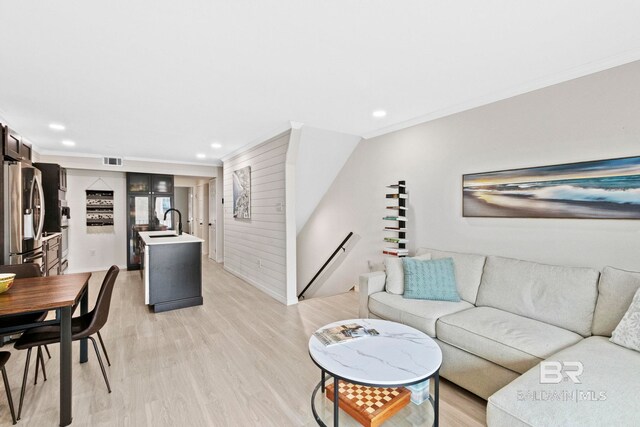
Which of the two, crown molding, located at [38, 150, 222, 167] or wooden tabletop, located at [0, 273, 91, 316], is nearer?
wooden tabletop, located at [0, 273, 91, 316]

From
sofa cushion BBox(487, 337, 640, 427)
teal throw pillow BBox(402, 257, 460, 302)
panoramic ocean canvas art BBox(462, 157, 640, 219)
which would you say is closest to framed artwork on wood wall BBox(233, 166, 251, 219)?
teal throw pillow BBox(402, 257, 460, 302)

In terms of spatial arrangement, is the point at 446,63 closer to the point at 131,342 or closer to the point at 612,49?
the point at 612,49

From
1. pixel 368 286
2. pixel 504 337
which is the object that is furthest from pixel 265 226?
pixel 504 337

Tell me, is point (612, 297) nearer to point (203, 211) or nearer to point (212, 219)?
point (212, 219)

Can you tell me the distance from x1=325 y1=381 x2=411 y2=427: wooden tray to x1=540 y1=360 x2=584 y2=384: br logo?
78 cm

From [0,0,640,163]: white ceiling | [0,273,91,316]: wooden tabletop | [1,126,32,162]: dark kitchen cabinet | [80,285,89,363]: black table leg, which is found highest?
[0,0,640,163]: white ceiling

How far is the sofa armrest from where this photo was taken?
317 centimetres

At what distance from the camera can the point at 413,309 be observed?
2.69 meters

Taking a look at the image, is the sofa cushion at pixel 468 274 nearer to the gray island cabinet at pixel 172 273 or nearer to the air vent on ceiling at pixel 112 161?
the gray island cabinet at pixel 172 273

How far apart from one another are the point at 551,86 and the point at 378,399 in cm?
294

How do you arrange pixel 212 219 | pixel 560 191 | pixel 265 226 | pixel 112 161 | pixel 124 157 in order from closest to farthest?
pixel 560 191, pixel 265 226, pixel 112 161, pixel 124 157, pixel 212 219

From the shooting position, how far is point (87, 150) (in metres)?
5.67

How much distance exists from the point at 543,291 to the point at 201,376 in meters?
2.87

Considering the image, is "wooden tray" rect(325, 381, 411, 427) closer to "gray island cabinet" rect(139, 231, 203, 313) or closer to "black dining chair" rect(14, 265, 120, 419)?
"black dining chair" rect(14, 265, 120, 419)
